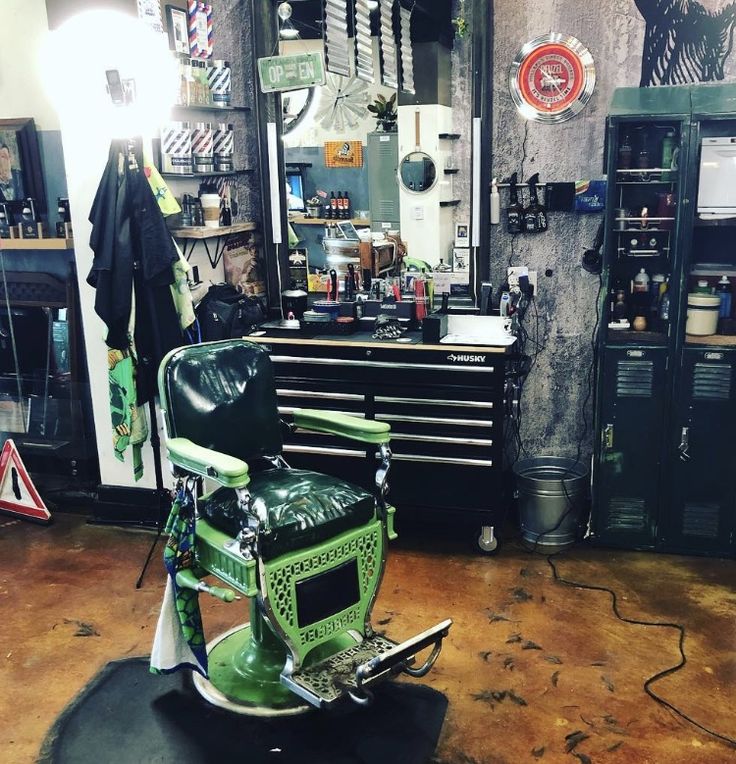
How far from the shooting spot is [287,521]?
2438 mm

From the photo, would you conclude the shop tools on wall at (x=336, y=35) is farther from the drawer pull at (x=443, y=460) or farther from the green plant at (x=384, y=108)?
the drawer pull at (x=443, y=460)

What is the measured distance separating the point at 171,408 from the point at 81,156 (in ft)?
5.48

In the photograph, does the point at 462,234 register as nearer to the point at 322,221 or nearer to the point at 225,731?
the point at 322,221

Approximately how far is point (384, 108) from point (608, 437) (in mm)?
1851

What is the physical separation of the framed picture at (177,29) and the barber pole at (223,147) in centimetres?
38

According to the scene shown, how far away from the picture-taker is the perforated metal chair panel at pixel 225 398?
2643 mm

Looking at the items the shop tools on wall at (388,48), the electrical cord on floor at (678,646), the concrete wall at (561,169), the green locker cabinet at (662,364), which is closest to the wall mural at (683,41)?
the concrete wall at (561,169)

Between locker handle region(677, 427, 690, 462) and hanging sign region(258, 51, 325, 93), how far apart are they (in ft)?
7.43

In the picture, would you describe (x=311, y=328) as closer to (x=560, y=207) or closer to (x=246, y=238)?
(x=246, y=238)

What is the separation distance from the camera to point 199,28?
3807 millimetres

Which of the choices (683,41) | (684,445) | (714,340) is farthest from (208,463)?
(683,41)

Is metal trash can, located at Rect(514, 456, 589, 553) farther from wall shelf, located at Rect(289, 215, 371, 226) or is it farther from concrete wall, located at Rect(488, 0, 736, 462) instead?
wall shelf, located at Rect(289, 215, 371, 226)

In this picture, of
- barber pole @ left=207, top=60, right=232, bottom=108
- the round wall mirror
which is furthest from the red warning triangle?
the round wall mirror

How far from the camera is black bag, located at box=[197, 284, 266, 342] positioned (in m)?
3.80
